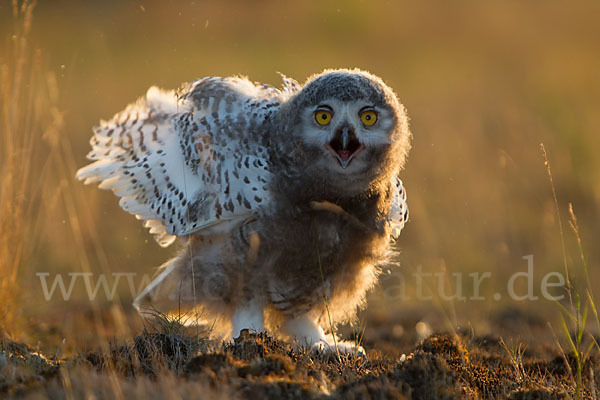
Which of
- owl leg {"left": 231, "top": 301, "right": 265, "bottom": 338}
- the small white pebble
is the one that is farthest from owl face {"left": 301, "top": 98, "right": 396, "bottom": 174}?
the small white pebble

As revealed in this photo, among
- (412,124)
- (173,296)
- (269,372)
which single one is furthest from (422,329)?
(412,124)

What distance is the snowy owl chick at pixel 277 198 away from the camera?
4324 mm

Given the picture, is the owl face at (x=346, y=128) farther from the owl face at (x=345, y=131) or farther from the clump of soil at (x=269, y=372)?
the clump of soil at (x=269, y=372)

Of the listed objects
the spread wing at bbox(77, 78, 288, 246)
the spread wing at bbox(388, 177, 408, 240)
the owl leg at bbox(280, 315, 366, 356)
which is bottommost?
the owl leg at bbox(280, 315, 366, 356)

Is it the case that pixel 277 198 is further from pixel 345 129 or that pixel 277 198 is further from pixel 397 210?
pixel 397 210

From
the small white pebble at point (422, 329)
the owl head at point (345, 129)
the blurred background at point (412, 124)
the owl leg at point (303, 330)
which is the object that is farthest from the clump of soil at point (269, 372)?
the small white pebble at point (422, 329)

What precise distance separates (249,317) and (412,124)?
8.61 meters

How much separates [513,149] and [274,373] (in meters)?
8.83

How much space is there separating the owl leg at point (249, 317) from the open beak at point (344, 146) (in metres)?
1.10

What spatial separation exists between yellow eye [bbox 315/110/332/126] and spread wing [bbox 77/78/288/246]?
45 centimetres

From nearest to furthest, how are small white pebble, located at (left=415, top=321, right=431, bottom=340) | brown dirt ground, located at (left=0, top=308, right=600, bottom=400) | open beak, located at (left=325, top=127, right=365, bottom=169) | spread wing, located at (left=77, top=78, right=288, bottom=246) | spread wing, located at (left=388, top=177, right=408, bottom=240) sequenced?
brown dirt ground, located at (left=0, top=308, right=600, bottom=400), open beak, located at (left=325, top=127, right=365, bottom=169), spread wing, located at (left=77, top=78, right=288, bottom=246), spread wing, located at (left=388, top=177, right=408, bottom=240), small white pebble, located at (left=415, top=321, right=431, bottom=340)

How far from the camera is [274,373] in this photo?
11.0ft

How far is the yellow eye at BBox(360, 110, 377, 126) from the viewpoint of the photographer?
14.1 ft

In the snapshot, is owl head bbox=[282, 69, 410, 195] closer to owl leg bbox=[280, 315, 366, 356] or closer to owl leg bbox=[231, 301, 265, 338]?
owl leg bbox=[231, 301, 265, 338]
